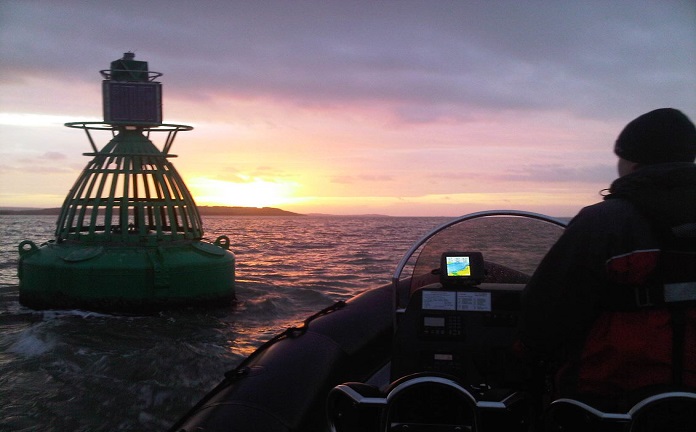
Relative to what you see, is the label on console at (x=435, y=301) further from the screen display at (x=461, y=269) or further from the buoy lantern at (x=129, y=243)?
the buoy lantern at (x=129, y=243)

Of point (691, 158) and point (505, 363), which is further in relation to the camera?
point (505, 363)

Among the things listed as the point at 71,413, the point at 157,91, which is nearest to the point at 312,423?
the point at 71,413

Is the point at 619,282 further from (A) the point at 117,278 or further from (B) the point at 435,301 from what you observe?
(A) the point at 117,278

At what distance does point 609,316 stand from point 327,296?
12462mm

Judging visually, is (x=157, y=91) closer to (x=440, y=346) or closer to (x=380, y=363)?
(x=380, y=363)

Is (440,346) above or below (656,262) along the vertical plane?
below

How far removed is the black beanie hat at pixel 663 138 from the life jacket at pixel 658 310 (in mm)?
266

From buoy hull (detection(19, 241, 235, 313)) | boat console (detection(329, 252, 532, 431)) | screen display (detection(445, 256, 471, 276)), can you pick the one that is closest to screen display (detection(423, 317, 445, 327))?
boat console (detection(329, 252, 532, 431))

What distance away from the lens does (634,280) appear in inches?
71.3

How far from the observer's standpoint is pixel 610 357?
6.18ft

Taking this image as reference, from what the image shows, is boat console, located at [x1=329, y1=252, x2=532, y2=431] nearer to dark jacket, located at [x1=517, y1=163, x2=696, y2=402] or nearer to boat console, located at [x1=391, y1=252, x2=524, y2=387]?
boat console, located at [x1=391, y1=252, x2=524, y2=387]

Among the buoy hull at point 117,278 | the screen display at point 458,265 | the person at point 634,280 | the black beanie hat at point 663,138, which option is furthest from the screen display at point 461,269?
the buoy hull at point 117,278

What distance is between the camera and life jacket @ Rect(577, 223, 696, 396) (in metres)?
1.81

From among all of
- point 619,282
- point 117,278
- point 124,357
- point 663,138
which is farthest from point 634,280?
point 117,278
